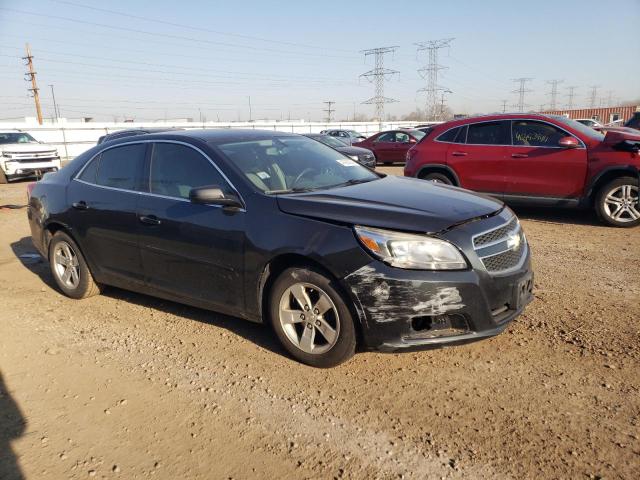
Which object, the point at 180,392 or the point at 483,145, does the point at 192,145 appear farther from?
the point at 483,145

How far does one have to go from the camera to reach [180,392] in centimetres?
323

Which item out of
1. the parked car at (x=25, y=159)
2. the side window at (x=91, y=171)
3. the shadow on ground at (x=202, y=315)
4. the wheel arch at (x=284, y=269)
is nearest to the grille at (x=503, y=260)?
the wheel arch at (x=284, y=269)

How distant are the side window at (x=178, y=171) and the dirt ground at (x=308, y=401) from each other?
1.17 m

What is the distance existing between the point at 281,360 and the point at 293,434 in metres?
0.86

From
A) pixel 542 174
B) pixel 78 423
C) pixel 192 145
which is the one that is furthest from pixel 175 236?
pixel 542 174

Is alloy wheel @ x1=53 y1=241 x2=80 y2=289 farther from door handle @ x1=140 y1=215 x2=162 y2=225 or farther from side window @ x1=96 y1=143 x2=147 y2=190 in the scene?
door handle @ x1=140 y1=215 x2=162 y2=225

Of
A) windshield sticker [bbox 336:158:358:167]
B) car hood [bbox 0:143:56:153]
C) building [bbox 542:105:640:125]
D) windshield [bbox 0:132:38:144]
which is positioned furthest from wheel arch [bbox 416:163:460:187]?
building [bbox 542:105:640:125]

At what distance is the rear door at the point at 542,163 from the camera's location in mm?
7430

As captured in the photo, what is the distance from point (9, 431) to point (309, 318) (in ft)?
6.13

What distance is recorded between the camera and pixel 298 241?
129 inches

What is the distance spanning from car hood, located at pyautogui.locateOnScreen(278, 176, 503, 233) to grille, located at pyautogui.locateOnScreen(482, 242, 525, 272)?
0.30 metres

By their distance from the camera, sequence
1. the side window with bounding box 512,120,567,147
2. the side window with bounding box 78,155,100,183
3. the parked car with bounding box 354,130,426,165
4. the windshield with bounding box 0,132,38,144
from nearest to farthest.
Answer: the side window with bounding box 78,155,100,183, the side window with bounding box 512,120,567,147, the windshield with bounding box 0,132,38,144, the parked car with bounding box 354,130,426,165

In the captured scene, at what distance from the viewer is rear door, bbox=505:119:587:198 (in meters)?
7.43

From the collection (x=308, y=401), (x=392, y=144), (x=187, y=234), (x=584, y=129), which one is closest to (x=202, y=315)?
(x=187, y=234)
